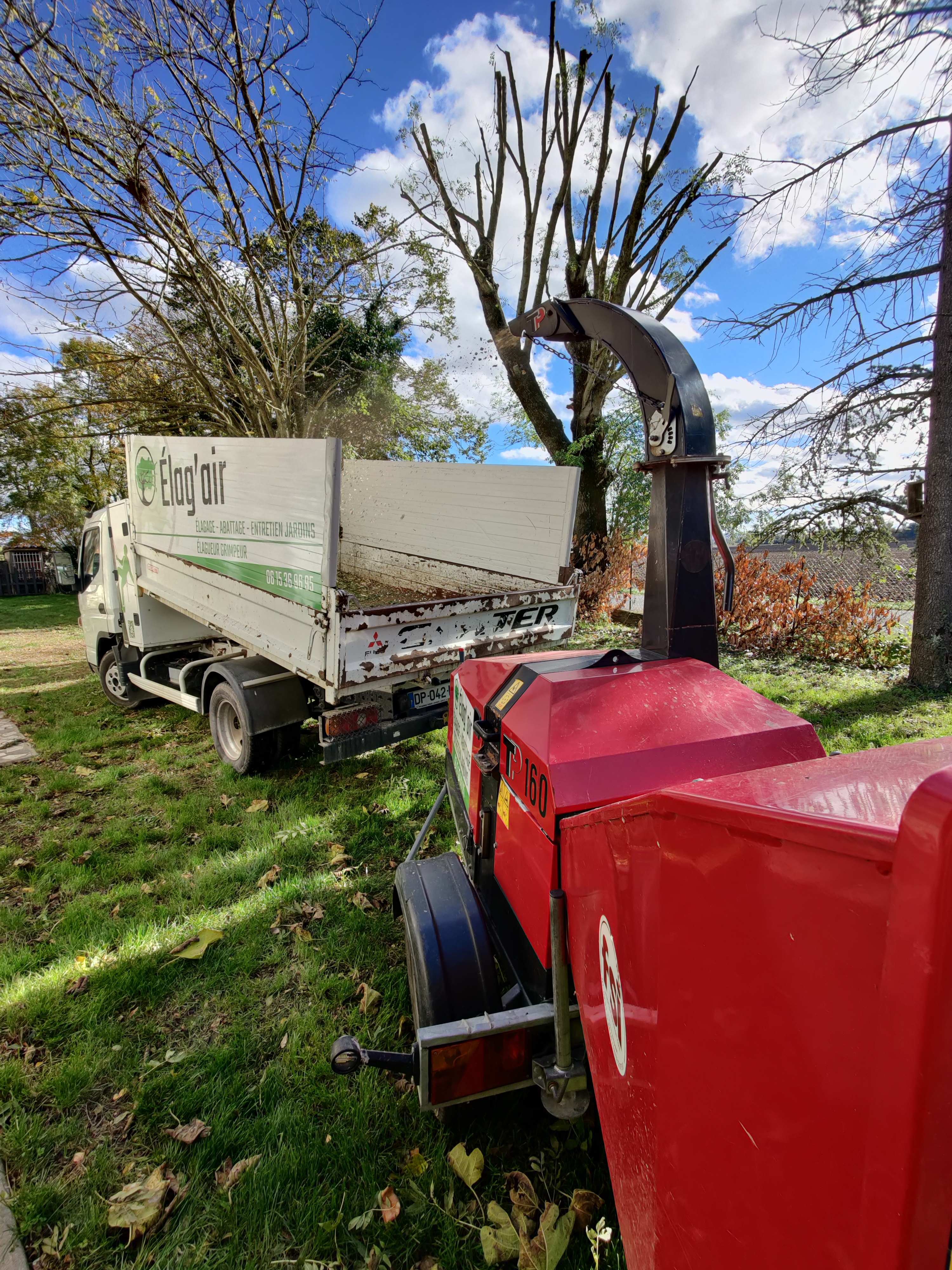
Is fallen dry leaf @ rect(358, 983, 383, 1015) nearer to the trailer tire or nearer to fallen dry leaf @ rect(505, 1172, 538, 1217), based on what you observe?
the trailer tire

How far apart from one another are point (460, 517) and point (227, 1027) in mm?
4212

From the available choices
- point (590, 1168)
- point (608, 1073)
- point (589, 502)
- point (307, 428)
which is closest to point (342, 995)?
point (590, 1168)

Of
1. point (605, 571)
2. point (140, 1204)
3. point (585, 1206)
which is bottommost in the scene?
point (140, 1204)

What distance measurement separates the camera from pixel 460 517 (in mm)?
5410

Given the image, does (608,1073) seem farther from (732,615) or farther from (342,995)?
(732,615)

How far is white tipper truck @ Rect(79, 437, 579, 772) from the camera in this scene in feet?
12.3

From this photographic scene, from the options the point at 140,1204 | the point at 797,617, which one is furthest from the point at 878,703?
the point at 140,1204

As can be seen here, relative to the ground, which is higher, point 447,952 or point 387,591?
point 387,591

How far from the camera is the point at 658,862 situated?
0.87m

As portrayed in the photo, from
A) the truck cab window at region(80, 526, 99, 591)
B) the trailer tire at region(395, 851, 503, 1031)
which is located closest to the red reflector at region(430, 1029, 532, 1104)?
the trailer tire at region(395, 851, 503, 1031)

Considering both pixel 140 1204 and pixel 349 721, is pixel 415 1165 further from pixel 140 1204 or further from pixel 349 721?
pixel 349 721

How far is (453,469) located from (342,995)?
426cm

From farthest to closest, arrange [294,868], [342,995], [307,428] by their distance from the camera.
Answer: [307,428], [294,868], [342,995]

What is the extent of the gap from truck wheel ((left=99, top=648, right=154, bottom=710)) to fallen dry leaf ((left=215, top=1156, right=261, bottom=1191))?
5.89m
